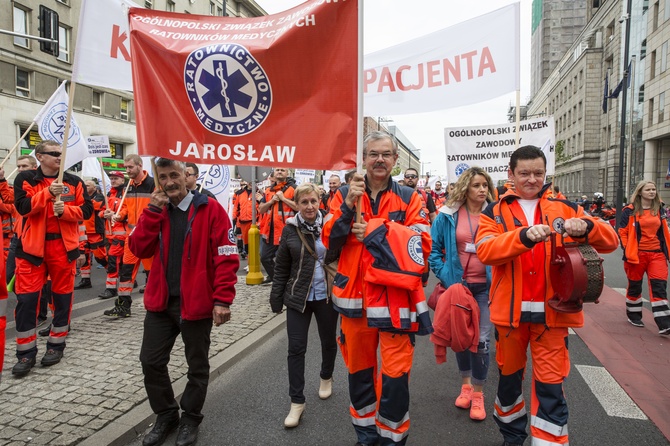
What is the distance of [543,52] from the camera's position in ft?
281

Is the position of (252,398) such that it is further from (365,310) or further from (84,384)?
(365,310)

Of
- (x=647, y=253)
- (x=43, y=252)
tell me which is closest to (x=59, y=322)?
(x=43, y=252)

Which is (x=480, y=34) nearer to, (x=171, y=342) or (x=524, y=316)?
(x=524, y=316)

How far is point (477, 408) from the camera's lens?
3988mm

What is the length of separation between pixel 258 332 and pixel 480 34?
4739 mm

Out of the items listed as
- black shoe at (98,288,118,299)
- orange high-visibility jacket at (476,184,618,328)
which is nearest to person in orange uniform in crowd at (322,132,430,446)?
orange high-visibility jacket at (476,184,618,328)

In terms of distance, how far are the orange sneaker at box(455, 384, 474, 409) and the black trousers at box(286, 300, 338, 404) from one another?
3.79 ft

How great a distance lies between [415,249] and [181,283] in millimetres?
1641

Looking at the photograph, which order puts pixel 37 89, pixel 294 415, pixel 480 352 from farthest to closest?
pixel 37 89
pixel 480 352
pixel 294 415

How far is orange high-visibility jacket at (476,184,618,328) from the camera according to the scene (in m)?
2.91

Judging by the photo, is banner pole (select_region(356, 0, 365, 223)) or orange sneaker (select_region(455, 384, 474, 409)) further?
orange sneaker (select_region(455, 384, 474, 409))

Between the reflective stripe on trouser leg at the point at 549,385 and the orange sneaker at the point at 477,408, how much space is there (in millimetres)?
912

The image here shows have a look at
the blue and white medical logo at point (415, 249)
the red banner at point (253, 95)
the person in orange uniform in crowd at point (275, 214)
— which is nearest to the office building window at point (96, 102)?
the person in orange uniform in crowd at point (275, 214)

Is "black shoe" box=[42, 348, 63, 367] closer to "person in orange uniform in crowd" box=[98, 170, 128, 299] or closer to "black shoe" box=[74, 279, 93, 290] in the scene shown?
"person in orange uniform in crowd" box=[98, 170, 128, 299]
